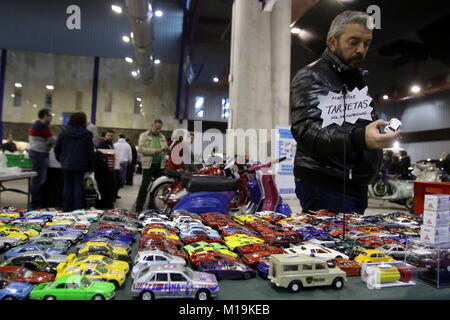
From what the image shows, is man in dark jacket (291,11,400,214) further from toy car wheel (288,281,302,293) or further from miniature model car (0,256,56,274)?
miniature model car (0,256,56,274)

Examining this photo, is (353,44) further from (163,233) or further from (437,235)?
(163,233)

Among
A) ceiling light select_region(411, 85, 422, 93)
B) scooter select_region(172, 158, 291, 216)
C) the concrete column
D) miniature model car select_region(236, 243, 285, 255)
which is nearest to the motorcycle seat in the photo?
scooter select_region(172, 158, 291, 216)

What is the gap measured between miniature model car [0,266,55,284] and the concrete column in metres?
5.42

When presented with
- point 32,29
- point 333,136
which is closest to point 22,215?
point 333,136

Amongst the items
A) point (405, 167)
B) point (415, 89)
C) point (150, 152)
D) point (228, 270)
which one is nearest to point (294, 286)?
point (228, 270)

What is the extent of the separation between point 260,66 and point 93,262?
18.9ft

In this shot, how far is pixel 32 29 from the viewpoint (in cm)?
541

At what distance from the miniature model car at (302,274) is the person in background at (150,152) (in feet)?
15.5

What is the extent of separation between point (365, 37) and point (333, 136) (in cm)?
50

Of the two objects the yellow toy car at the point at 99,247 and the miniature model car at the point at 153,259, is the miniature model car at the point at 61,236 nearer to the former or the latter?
the yellow toy car at the point at 99,247

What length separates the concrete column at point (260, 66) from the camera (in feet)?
19.9

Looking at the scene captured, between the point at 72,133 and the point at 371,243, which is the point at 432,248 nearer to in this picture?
the point at 371,243

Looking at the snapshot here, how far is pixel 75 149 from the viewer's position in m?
4.20

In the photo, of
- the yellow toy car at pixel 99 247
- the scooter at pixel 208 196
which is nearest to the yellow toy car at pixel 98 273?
the yellow toy car at pixel 99 247
